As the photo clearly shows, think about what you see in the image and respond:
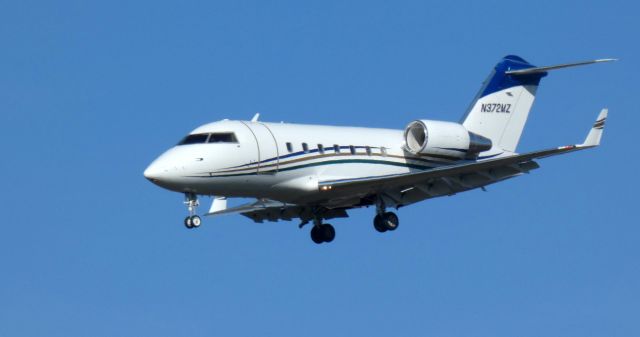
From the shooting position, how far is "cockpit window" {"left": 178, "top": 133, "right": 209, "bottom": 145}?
3120 cm

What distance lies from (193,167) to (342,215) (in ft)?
19.5

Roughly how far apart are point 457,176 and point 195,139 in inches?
284

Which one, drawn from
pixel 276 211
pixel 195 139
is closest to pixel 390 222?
pixel 276 211

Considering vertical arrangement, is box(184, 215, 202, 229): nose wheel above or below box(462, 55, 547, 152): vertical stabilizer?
below

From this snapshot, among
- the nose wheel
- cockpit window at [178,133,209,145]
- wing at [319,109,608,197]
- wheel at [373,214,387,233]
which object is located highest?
wing at [319,109,608,197]

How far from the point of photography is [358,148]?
33.6 m

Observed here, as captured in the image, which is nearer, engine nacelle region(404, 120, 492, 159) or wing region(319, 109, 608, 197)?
wing region(319, 109, 608, 197)

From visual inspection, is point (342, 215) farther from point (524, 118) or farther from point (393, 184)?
point (524, 118)

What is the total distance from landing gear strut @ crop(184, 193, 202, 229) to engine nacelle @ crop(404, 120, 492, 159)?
21.5 feet

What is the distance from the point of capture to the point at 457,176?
33688 mm

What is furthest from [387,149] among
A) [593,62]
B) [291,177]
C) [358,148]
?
[593,62]

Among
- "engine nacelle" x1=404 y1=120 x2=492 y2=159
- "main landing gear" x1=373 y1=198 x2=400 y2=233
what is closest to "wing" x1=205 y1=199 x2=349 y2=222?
"main landing gear" x1=373 y1=198 x2=400 y2=233

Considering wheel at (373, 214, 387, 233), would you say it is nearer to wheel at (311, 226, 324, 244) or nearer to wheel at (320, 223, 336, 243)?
wheel at (320, 223, 336, 243)

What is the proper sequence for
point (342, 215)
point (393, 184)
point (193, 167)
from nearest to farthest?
point (193, 167) → point (393, 184) → point (342, 215)
